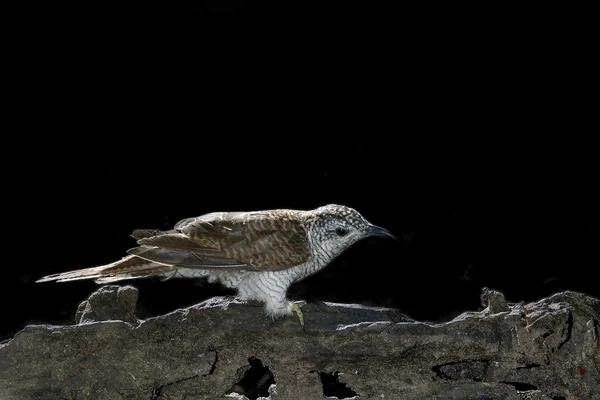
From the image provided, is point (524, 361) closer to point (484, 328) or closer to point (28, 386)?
point (484, 328)

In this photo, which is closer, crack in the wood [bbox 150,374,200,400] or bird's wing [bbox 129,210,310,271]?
bird's wing [bbox 129,210,310,271]

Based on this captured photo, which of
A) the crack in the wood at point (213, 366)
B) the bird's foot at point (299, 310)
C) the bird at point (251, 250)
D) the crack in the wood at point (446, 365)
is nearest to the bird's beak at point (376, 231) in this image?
the bird at point (251, 250)

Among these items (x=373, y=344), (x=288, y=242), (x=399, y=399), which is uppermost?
(x=288, y=242)

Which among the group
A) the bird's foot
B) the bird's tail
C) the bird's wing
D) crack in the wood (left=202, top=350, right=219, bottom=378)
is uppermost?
the bird's wing

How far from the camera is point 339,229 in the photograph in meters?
2.80

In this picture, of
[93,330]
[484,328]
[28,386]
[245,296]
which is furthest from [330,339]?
[28,386]

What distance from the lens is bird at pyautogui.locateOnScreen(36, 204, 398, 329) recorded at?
109 inches

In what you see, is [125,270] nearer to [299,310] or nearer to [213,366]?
[213,366]

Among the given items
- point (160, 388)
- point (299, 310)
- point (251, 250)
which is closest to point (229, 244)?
point (251, 250)

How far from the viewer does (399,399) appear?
9.43 ft

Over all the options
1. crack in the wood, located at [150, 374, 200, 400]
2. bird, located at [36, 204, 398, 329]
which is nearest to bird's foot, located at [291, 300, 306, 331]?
bird, located at [36, 204, 398, 329]

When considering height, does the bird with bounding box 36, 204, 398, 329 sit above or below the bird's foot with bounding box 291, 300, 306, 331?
above

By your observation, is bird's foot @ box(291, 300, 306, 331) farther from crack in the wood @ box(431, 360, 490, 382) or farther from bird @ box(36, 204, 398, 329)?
crack in the wood @ box(431, 360, 490, 382)

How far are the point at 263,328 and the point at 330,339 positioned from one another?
0.72 feet
